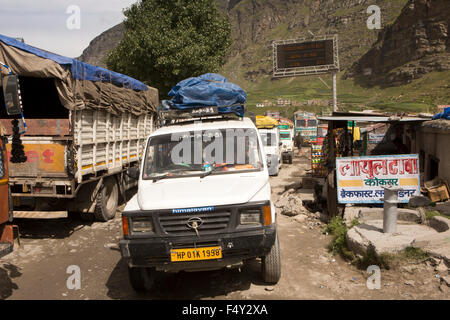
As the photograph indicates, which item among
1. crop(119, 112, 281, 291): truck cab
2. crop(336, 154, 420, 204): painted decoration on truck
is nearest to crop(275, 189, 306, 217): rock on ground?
crop(336, 154, 420, 204): painted decoration on truck

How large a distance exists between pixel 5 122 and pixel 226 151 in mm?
5608

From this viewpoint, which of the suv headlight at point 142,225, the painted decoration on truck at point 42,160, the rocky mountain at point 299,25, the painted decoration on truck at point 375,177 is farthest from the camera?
the rocky mountain at point 299,25

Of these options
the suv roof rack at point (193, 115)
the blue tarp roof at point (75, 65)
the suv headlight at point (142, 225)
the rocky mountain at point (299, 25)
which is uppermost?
the rocky mountain at point (299, 25)

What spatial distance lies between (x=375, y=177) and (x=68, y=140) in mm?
5812

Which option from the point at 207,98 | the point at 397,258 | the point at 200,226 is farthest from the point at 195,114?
the point at 397,258

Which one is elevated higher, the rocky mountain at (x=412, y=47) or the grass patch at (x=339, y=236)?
the rocky mountain at (x=412, y=47)

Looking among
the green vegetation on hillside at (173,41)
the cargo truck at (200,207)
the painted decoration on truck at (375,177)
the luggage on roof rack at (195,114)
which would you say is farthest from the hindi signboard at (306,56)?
the cargo truck at (200,207)

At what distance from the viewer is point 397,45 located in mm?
83812

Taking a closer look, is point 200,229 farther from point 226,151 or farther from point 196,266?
point 226,151

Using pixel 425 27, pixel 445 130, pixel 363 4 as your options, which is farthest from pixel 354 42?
pixel 445 130

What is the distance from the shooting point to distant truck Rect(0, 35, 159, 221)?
22.5 ft

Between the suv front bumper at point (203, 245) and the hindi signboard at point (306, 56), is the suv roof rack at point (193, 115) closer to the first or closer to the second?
the suv front bumper at point (203, 245)

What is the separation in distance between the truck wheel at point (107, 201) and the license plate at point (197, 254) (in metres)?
4.69

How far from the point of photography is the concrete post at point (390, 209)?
5633 millimetres
